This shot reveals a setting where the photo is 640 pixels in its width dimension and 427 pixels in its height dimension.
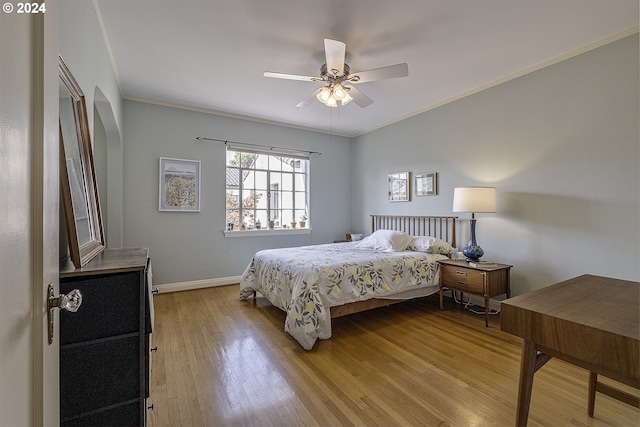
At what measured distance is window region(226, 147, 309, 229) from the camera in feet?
15.3

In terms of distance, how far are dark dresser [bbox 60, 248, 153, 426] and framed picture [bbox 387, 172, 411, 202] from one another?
13.1 feet

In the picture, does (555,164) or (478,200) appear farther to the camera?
(478,200)

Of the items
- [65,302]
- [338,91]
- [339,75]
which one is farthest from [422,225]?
[65,302]

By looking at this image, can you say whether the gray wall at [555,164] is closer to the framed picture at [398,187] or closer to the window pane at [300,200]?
the framed picture at [398,187]

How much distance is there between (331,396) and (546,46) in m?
3.50

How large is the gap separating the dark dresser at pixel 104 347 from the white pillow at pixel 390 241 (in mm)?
3036

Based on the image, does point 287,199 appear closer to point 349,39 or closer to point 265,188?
point 265,188

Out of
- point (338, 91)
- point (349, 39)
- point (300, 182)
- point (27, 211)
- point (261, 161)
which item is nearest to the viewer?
point (27, 211)

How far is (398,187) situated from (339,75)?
2.53 meters

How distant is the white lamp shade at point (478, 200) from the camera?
3070mm

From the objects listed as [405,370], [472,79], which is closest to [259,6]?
[472,79]

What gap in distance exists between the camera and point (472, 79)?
3.31m

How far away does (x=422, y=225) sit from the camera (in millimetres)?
4285

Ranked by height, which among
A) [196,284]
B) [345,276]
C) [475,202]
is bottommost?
[196,284]
